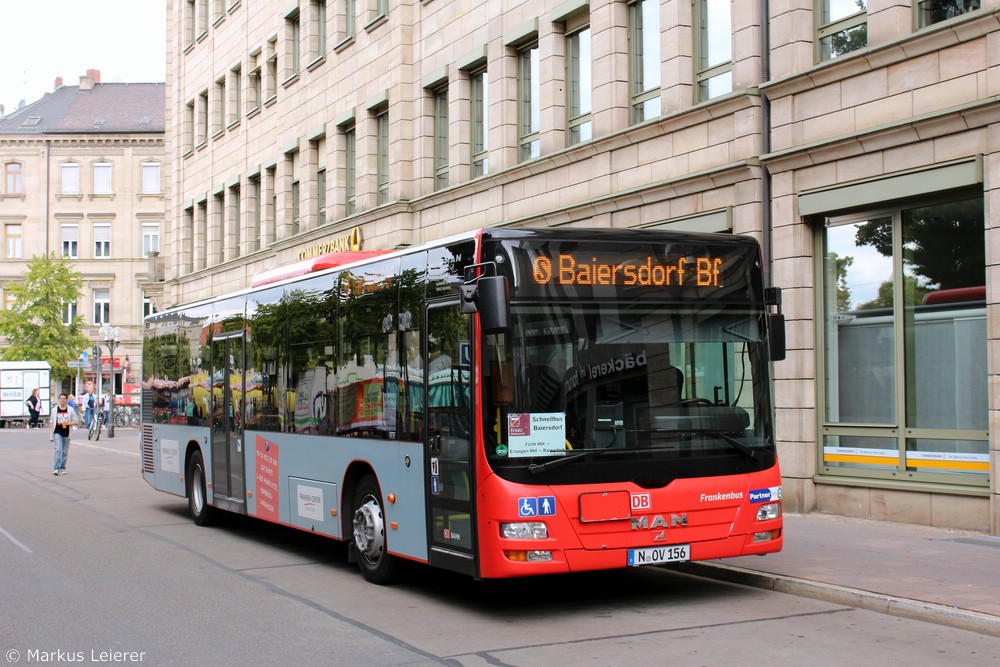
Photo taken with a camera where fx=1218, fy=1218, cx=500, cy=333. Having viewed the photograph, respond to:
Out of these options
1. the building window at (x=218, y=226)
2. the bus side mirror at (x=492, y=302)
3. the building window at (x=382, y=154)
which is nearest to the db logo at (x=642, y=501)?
the bus side mirror at (x=492, y=302)

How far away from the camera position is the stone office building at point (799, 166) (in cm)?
1355

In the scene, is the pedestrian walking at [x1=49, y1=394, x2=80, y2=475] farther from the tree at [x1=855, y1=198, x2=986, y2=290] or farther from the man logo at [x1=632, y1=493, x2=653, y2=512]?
the man logo at [x1=632, y1=493, x2=653, y2=512]

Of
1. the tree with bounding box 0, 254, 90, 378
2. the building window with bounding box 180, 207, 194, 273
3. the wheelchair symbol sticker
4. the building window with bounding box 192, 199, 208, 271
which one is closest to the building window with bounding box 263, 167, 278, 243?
the building window with bounding box 192, 199, 208, 271

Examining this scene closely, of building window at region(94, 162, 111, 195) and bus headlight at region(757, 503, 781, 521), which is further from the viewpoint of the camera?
building window at region(94, 162, 111, 195)

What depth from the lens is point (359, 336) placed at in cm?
1120

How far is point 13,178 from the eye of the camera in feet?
252

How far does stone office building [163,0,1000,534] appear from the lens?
13555 millimetres

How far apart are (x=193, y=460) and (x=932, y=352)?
379 inches

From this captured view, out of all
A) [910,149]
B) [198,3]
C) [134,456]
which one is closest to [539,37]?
[910,149]

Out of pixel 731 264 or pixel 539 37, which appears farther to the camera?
pixel 539 37

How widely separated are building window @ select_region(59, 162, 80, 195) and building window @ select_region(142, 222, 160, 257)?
4752 mm

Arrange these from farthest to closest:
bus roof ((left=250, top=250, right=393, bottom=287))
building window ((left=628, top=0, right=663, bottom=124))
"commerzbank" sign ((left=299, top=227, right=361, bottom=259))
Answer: "commerzbank" sign ((left=299, top=227, right=361, bottom=259)) → building window ((left=628, top=0, right=663, bottom=124)) → bus roof ((left=250, top=250, right=393, bottom=287))

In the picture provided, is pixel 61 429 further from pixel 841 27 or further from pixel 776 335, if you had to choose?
pixel 776 335

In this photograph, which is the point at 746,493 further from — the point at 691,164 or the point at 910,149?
the point at 691,164
